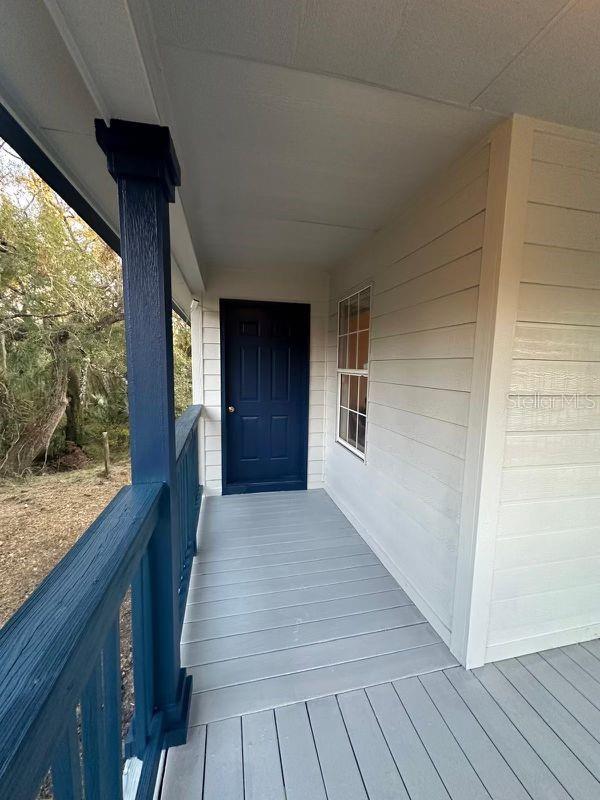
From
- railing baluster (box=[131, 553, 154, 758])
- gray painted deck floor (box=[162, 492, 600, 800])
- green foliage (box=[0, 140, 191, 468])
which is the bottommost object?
gray painted deck floor (box=[162, 492, 600, 800])

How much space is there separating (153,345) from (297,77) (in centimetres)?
105

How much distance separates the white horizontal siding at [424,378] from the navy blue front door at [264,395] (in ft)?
3.85

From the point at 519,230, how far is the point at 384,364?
1.14m

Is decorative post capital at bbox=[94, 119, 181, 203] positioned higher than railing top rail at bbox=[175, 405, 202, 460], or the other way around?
decorative post capital at bbox=[94, 119, 181, 203]

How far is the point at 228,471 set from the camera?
11.7 ft

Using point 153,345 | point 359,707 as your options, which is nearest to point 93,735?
point 153,345

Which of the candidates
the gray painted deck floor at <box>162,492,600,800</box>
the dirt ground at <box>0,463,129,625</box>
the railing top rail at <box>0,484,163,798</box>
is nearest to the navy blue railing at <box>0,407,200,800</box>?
the railing top rail at <box>0,484,163,798</box>

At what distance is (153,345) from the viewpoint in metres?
1.08

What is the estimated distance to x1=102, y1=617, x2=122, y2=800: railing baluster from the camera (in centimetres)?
77

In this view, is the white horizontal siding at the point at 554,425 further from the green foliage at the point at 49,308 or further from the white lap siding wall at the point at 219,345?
the green foliage at the point at 49,308

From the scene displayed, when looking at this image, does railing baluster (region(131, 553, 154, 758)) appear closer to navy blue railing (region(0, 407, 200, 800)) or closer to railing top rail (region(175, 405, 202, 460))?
navy blue railing (region(0, 407, 200, 800))

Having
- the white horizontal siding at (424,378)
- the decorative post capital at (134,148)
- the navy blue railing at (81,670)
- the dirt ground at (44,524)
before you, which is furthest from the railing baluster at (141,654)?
the white horizontal siding at (424,378)

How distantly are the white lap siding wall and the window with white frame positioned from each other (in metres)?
0.34

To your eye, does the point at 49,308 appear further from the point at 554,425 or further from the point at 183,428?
the point at 554,425
